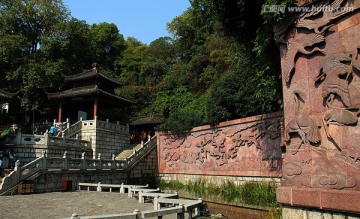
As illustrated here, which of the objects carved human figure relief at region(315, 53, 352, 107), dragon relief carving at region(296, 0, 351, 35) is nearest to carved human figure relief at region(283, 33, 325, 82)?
dragon relief carving at region(296, 0, 351, 35)

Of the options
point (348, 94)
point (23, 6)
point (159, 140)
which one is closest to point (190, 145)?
point (159, 140)

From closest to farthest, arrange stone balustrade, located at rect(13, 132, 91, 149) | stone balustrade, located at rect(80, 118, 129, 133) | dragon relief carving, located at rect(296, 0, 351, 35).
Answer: dragon relief carving, located at rect(296, 0, 351, 35) → stone balustrade, located at rect(13, 132, 91, 149) → stone balustrade, located at rect(80, 118, 129, 133)

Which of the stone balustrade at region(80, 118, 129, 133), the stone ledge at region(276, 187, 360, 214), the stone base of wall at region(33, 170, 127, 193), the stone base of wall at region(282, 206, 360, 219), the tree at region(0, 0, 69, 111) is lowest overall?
the stone base of wall at region(33, 170, 127, 193)

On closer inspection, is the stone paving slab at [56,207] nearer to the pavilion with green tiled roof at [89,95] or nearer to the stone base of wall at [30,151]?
the stone base of wall at [30,151]

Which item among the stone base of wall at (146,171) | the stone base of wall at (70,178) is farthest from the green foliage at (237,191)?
the stone base of wall at (70,178)

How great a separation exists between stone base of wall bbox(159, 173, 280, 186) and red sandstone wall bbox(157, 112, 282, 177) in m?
0.22

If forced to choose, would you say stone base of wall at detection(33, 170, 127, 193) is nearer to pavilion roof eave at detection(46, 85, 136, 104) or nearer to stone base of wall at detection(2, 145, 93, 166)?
stone base of wall at detection(2, 145, 93, 166)

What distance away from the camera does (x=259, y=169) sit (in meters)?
14.5

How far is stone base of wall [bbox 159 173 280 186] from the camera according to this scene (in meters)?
14.1

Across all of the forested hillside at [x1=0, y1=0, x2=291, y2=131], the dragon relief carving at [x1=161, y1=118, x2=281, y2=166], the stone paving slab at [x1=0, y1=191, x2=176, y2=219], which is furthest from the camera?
the forested hillside at [x1=0, y1=0, x2=291, y2=131]

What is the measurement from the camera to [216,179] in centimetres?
1717

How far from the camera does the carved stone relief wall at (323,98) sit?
5668mm

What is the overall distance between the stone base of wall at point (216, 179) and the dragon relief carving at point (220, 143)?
0.81m

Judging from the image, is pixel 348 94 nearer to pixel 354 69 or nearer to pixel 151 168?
pixel 354 69
